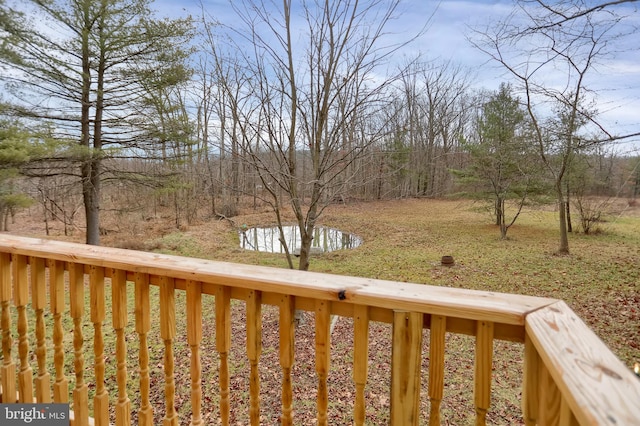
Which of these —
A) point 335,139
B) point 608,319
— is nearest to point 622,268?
point 608,319

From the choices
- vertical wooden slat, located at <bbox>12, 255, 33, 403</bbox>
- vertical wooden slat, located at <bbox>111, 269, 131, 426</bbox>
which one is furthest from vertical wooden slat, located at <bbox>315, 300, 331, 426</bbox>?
A: vertical wooden slat, located at <bbox>12, 255, 33, 403</bbox>

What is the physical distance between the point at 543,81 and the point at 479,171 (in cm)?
555

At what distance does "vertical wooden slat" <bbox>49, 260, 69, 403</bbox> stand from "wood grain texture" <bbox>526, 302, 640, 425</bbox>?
1609 mm

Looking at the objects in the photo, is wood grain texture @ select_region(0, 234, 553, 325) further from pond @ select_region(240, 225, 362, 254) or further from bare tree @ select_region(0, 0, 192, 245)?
pond @ select_region(240, 225, 362, 254)

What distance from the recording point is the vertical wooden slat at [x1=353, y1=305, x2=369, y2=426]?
910mm

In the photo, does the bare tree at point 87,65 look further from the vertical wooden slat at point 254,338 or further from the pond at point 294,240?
the vertical wooden slat at point 254,338

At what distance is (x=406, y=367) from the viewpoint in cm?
86

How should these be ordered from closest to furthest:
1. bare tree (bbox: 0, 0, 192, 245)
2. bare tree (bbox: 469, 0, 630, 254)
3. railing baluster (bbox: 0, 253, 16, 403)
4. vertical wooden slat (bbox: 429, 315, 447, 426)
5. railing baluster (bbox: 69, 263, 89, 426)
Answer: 1. vertical wooden slat (bbox: 429, 315, 447, 426)
2. railing baluster (bbox: 69, 263, 89, 426)
3. railing baluster (bbox: 0, 253, 16, 403)
4. bare tree (bbox: 469, 0, 630, 254)
5. bare tree (bbox: 0, 0, 192, 245)

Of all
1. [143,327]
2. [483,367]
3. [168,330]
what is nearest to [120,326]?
[143,327]

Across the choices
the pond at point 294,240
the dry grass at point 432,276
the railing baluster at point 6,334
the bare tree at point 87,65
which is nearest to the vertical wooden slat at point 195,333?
the railing baluster at point 6,334

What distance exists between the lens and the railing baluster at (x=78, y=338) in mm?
1331

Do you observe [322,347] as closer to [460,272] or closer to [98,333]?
[98,333]

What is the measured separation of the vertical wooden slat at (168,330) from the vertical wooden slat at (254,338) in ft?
1.00

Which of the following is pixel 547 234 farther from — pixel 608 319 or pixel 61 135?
pixel 61 135
